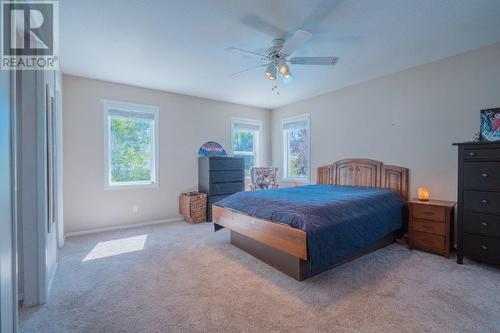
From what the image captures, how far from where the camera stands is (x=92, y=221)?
12.7 feet

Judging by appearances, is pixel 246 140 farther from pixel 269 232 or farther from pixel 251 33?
pixel 269 232

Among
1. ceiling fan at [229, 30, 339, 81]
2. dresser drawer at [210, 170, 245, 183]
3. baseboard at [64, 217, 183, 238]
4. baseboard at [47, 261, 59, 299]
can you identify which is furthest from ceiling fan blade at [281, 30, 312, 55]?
baseboard at [64, 217, 183, 238]

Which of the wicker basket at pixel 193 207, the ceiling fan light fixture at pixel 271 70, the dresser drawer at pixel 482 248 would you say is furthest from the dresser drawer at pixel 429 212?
the wicker basket at pixel 193 207

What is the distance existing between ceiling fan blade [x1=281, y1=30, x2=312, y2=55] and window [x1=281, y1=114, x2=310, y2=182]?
272 centimetres

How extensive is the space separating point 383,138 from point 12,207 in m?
4.28

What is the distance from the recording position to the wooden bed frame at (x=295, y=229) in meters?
2.27

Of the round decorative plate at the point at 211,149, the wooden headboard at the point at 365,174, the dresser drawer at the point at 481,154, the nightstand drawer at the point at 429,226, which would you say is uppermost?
the round decorative plate at the point at 211,149

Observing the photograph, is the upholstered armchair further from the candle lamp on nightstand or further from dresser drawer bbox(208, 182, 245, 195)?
the candle lamp on nightstand

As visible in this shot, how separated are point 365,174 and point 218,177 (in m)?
2.60

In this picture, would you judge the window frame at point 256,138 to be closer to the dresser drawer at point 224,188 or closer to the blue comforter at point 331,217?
the dresser drawer at point 224,188

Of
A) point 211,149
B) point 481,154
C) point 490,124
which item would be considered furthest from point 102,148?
point 490,124

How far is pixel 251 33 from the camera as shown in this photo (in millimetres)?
2498

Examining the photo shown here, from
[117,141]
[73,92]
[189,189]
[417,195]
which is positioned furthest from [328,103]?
[73,92]
